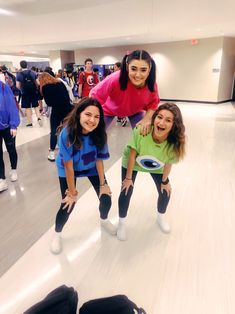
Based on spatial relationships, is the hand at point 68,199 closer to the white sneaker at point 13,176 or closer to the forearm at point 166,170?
the forearm at point 166,170

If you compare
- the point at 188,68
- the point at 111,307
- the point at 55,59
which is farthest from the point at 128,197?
the point at 55,59

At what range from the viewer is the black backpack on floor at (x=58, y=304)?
1.08 m

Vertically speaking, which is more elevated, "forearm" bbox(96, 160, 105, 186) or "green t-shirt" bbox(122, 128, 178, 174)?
"green t-shirt" bbox(122, 128, 178, 174)

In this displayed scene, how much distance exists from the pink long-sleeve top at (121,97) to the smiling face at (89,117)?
487 millimetres

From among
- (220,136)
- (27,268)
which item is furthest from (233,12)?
(27,268)

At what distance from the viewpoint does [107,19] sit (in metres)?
6.91

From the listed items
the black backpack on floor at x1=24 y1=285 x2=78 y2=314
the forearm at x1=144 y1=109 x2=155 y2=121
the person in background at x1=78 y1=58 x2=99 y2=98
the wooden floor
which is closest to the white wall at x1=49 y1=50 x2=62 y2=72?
the person in background at x1=78 y1=58 x2=99 y2=98

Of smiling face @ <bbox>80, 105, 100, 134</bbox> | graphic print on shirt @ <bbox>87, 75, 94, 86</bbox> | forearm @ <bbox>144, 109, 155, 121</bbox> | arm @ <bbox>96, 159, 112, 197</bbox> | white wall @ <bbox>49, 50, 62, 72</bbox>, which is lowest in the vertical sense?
arm @ <bbox>96, 159, 112, 197</bbox>

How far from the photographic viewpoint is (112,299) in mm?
1139

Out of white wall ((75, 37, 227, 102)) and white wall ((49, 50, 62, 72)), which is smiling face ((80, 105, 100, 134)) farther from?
white wall ((49, 50, 62, 72))

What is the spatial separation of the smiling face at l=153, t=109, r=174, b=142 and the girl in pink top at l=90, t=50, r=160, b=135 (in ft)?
0.22

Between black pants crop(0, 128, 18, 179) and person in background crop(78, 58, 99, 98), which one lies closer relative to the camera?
black pants crop(0, 128, 18, 179)

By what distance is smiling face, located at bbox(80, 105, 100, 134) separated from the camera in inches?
53.2

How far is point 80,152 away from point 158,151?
0.51 m
